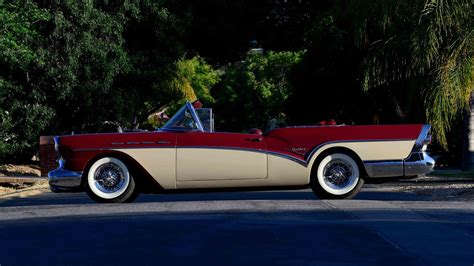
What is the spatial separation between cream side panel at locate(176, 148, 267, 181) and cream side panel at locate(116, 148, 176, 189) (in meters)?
0.10

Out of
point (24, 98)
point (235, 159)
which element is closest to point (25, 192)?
point (235, 159)

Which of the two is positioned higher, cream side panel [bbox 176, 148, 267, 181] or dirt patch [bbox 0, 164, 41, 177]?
cream side panel [bbox 176, 148, 267, 181]

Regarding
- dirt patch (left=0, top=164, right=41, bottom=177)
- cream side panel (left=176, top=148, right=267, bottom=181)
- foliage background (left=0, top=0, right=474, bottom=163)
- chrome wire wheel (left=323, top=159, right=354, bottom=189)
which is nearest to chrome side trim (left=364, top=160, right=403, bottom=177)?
chrome wire wheel (left=323, top=159, right=354, bottom=189)

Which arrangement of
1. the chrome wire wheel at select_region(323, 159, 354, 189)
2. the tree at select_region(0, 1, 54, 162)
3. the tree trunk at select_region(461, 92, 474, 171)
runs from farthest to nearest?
the tree at select_region(0, 1, 54, 162), the tree trunk at select_region(461, 92, 474, 171), the chrome wire wheel at select_region(323, 159, 354, 189)

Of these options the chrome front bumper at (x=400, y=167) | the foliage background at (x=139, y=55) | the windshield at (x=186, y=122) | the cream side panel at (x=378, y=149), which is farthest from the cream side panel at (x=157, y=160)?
the foliage background at (x=139, y=55)

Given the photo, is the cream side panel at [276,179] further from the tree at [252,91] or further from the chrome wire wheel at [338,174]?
the tree at [252,91]

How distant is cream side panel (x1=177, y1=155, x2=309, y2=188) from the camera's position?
1149 centimetres

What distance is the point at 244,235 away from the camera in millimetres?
7938

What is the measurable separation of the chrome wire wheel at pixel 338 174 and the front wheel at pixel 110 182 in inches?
104

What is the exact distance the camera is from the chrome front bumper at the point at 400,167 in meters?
11.6

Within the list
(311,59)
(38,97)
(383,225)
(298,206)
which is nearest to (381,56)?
(298,206)

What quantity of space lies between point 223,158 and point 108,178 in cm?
166

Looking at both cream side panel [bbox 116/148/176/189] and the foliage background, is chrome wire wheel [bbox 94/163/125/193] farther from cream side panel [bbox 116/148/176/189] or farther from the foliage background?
the foliage background

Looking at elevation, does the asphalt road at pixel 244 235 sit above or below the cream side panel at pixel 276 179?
below
